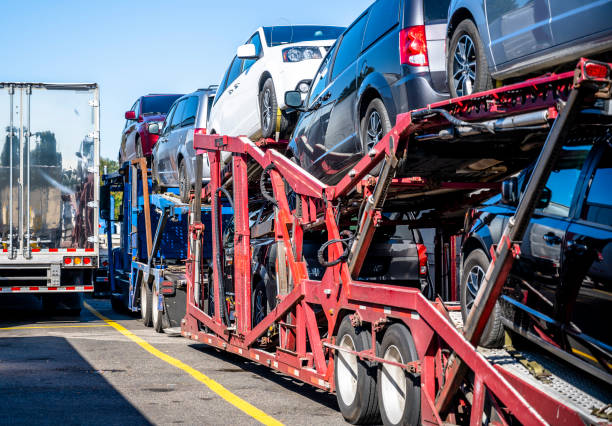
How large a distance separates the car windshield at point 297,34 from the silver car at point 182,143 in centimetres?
332

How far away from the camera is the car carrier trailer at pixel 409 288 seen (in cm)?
476

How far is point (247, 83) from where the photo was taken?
12320 mm

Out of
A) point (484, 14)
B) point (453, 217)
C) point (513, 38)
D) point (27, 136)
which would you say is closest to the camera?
point (513, 38)

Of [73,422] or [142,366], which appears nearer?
[73,422]

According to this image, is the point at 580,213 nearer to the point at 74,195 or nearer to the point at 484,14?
the point at 484,14

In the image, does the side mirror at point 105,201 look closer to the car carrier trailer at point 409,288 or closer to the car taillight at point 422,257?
the car carrier trailer at point 409,288

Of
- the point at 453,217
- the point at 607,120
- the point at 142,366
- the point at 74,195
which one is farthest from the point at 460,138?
the point at 74,195

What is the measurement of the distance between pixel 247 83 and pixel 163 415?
6089 mm

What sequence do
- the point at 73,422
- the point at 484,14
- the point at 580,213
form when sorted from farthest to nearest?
the point at 73,422
the point at 484,14
the point at 580,213

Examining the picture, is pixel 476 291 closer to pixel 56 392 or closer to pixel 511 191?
pixel 511 191

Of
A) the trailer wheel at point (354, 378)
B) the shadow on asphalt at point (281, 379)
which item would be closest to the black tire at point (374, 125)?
the trailer wheel at point (354, 378)

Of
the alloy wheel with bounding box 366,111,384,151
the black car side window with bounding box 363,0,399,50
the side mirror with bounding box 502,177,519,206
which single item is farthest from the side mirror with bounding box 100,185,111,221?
the side mirror with bounding box 502,177,519,206

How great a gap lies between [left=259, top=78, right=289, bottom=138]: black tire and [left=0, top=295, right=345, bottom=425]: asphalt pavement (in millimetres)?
2948

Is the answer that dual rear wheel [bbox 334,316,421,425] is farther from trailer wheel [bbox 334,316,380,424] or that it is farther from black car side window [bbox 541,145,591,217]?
black car side window [bbox 541,145,591,217]
